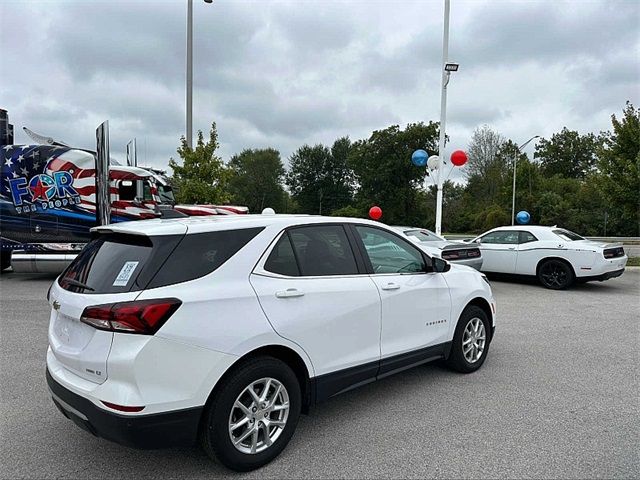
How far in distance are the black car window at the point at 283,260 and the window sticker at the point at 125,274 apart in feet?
2.71

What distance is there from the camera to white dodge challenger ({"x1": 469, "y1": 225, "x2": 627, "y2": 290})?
1006cm

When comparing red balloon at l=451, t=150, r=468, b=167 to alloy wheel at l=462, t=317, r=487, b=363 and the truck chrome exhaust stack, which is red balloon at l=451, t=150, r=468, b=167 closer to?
alloy wheel at l=462, t=317, r=487, b=363

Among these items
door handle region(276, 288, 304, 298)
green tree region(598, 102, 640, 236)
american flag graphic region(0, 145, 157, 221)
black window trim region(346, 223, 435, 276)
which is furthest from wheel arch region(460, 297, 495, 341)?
green tree region(598, 102, 640, 236)

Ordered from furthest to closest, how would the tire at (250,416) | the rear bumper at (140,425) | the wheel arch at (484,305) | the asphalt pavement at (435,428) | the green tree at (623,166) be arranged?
the green tree at (623,166) → the wheel arch at (484,305) → the asphalt pavement at (435,428) → the tire at (250,416) → the rear bumper at (140,425)

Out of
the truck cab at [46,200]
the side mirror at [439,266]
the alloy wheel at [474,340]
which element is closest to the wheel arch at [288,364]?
the side mirror at [439,266]

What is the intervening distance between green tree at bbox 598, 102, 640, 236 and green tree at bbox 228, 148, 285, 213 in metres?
58.7

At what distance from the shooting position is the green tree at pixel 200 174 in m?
16.1

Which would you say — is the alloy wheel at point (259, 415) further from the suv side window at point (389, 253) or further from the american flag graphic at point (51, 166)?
the american flag graphic at point (51, 166)

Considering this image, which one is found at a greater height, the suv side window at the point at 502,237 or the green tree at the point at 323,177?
the green tree at the point at 323,177

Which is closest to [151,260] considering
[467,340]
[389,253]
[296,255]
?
[296,255]

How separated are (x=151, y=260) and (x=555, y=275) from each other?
10209 mm

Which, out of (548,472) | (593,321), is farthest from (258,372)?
(593,321)

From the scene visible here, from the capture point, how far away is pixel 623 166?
1719 cm

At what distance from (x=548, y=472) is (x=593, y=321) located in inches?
208
